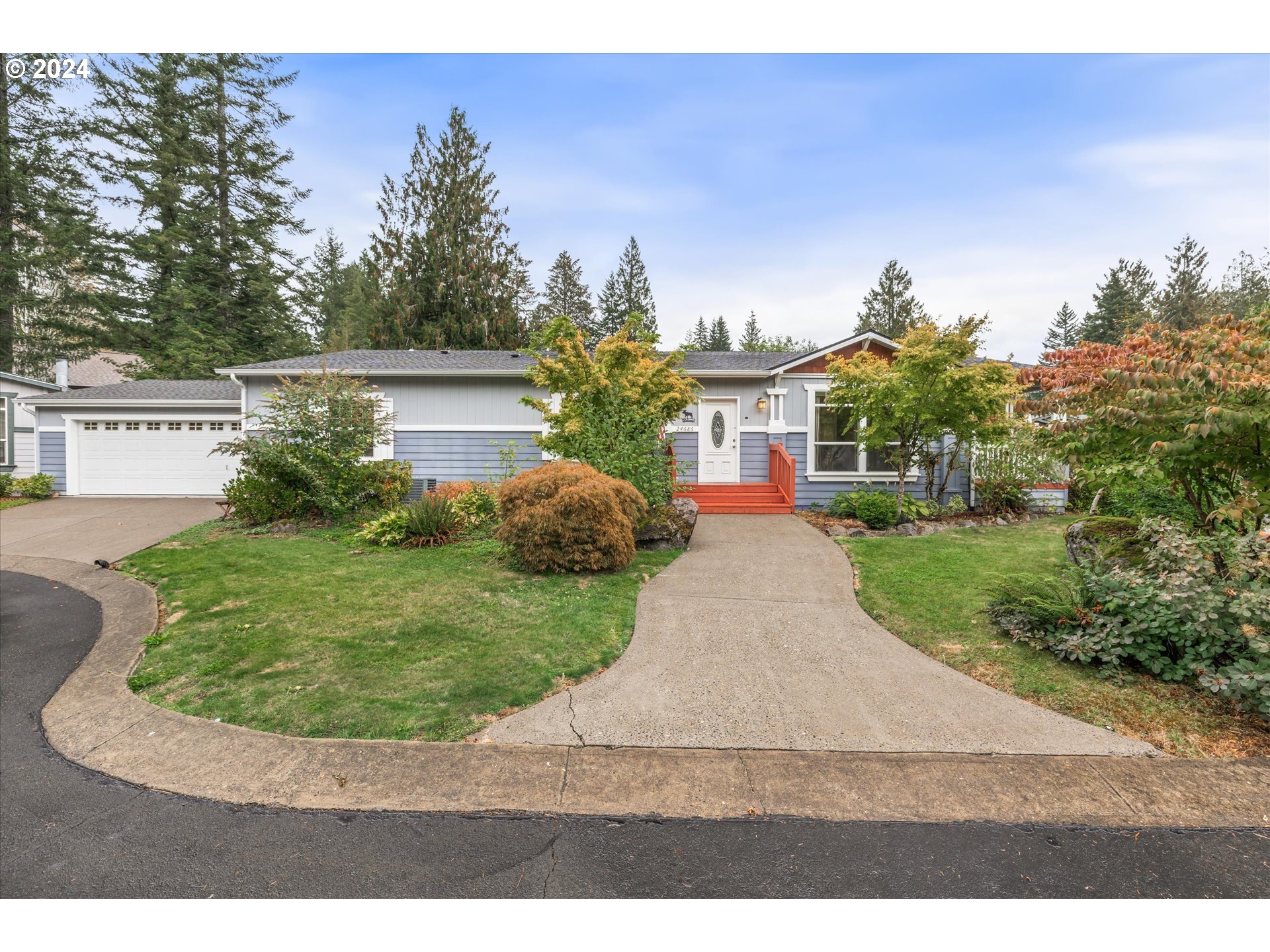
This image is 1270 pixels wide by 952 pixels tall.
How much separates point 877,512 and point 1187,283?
34176 millimetres

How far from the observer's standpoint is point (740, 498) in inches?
451

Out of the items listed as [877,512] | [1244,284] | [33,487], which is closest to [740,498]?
[877,512]

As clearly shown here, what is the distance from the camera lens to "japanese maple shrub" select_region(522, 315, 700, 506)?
8219 millimetres

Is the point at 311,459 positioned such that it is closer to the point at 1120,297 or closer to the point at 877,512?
the point at 877,512

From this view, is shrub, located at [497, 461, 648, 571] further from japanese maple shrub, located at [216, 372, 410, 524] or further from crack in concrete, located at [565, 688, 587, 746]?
japanese maple shrub, located at [216, 372, 410, 524]

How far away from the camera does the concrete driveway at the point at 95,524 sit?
806cm

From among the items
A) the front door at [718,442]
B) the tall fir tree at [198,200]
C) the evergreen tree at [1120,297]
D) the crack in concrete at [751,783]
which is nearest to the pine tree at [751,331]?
the evergreen tree at [1120,297]

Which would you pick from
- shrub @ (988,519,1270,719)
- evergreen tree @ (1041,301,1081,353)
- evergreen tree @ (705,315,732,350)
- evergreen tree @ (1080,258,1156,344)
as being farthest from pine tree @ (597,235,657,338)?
evergreen tree @ (1041,301,1081,353)

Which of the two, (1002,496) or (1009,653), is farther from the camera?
(1002,496)

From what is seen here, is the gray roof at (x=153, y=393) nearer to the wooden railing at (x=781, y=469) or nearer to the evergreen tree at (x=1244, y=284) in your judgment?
the wooden railing at (x=781, y=469)

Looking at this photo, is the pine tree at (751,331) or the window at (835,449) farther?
the pine tree at (751,331)

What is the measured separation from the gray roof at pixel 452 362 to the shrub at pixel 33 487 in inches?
203

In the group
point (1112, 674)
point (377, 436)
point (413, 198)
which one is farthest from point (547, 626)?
point (413, 198)

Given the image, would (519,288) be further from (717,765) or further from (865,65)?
(717,765)
